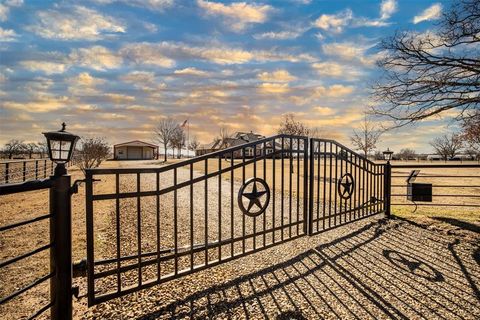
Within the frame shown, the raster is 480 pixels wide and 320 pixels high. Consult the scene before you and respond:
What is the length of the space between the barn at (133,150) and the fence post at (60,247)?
57681 millimetres

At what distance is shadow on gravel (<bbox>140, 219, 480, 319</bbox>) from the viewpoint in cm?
275

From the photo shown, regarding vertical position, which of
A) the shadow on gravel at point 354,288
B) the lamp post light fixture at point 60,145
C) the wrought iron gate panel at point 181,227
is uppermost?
the lamp post light fixture at point 60,145

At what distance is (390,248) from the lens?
4562 millimetres

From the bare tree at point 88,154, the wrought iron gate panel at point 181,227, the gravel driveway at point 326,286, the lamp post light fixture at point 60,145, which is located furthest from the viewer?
the bare tree at point 88,154

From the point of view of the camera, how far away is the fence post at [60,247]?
2424mm

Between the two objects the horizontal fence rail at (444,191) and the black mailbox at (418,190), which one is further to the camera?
the black mailbox at (418,190)

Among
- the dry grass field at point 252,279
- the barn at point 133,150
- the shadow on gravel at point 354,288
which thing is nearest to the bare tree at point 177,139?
the barn at point 133,150

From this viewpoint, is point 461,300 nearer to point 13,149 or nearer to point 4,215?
point 4,215

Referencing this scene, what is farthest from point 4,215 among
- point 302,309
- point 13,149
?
point 13,149

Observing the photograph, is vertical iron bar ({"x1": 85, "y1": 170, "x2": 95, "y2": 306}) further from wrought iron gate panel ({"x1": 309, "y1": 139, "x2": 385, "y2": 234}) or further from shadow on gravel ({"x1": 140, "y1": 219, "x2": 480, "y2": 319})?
wrought iron gate panel ({"x1": 309, "y1": 139, "x2": 385, "y2": 234})

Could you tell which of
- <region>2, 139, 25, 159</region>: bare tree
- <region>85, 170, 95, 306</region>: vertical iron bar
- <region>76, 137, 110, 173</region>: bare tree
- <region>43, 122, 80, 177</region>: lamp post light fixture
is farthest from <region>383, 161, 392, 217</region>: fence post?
<region>2, 139, 25, 159</region>: bare tree

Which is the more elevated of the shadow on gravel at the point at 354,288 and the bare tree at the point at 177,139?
the bare tree at the point at 177,139

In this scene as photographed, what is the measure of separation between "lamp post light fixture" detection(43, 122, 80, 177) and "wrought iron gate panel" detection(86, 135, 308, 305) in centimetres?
28

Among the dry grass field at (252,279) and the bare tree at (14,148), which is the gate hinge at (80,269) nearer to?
the dry grass field at (252,279)
